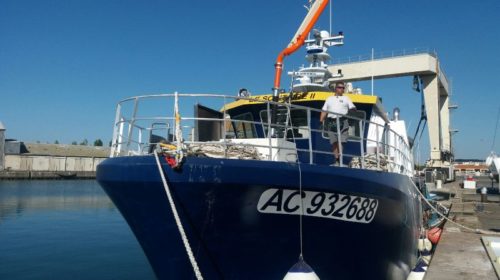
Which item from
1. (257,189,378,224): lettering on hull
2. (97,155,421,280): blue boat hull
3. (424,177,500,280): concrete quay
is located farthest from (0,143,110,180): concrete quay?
(257,189,378,224): lettering on hull

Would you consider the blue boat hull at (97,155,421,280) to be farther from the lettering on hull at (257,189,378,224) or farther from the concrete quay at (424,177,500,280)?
the concrete quay at (424,177,500,280)

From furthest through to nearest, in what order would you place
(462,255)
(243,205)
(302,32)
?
1. (302,32)
2. (462,255)
3. (243,205)

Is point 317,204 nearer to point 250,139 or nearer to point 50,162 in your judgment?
point 250,139

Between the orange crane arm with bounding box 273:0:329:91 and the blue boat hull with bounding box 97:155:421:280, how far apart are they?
377cm

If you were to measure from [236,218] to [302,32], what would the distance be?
20.9ft

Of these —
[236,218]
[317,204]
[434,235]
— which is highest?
[317,204]

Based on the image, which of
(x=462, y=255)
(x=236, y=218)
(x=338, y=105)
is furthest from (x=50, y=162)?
(x=236, y=218)

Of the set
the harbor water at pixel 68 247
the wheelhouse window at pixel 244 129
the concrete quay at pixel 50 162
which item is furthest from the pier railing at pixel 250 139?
the concrete quay at pixel 50 162

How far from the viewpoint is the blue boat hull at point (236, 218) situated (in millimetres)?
5449

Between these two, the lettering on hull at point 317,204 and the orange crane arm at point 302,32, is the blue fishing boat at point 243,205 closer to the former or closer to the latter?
the lettering on hull at point 317,204

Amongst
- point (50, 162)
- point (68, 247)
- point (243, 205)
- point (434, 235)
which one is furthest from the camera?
point (50, 162)

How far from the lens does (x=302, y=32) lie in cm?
1067

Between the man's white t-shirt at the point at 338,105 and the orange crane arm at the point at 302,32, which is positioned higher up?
the orange crane arm at the point at 302,32

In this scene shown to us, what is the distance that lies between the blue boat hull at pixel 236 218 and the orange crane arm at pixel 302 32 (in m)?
3.77
